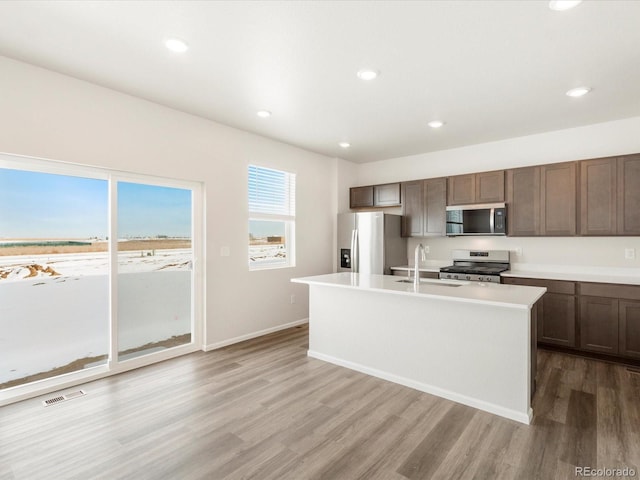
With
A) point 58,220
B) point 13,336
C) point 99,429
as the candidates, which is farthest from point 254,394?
point 58,220

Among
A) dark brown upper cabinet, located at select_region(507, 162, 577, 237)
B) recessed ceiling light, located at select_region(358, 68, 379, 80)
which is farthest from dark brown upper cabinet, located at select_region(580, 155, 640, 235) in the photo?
recessed ceiling light, located at select_region(358, 68, 379, 80)

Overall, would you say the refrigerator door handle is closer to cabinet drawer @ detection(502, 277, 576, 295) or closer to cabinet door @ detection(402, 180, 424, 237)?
cabinet door @ detection(402, 180, 424, 237)

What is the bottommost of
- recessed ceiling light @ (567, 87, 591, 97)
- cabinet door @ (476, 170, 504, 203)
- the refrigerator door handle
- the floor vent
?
the floor vent

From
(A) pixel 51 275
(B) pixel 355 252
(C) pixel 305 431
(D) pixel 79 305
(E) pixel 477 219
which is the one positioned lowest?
(C) pixel 305 431

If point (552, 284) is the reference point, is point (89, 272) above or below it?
above

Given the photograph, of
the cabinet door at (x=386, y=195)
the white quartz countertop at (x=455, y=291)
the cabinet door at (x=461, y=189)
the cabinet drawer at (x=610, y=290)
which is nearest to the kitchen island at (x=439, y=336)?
the white quartz countertop at (x=455, y=291)

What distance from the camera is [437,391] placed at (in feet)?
9.69

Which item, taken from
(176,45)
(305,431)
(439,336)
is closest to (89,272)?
(176,45)

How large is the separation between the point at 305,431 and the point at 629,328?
3.51 m

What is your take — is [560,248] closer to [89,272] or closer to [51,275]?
[89,272]

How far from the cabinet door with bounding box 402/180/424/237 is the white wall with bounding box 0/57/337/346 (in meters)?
1.18

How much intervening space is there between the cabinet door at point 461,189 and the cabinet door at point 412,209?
438mm

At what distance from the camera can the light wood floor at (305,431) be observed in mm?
2008

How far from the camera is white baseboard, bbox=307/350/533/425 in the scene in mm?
2539
